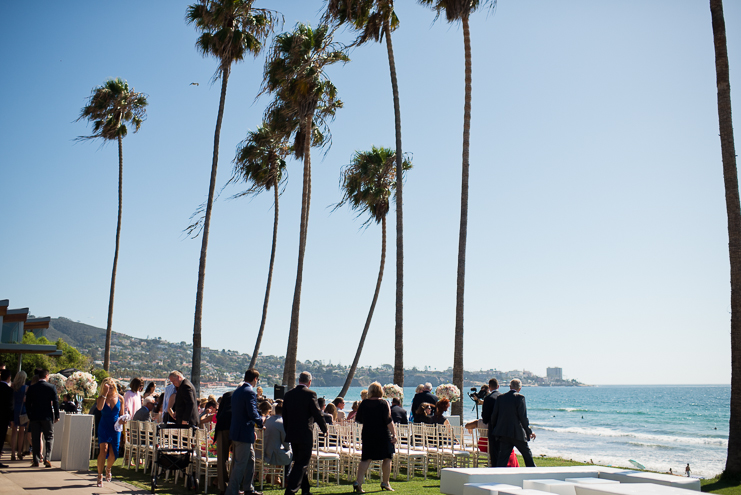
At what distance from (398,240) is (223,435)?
35.2ft

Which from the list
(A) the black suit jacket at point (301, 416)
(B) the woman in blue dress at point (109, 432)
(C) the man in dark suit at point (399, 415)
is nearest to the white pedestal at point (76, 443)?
(B) the woman in blue dress at point (109, 432)

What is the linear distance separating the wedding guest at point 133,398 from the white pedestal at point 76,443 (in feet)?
2.70

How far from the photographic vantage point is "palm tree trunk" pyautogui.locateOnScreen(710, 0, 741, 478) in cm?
1010

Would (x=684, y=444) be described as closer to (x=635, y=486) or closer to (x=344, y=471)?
(x=344, y=471)

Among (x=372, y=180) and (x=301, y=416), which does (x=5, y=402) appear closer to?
(x=301, y=416)

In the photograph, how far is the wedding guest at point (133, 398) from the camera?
448 inches

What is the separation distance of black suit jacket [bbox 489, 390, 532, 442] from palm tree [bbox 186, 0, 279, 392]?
12.1 m

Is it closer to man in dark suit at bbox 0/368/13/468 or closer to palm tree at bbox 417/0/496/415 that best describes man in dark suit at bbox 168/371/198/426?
man in dark suit at bbox 0/368/13/468

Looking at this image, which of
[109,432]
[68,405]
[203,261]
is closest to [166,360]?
[203,261]

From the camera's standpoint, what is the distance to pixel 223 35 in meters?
19.9

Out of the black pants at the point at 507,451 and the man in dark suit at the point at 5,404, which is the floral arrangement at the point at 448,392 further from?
the man in dark suit at the point at 5,404

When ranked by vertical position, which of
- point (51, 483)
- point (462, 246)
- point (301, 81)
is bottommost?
point (51, 483)

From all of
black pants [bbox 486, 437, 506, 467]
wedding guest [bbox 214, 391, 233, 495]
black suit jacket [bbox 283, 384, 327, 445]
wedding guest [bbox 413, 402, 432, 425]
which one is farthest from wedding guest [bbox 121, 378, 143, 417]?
black pants [bbox 486, 437, 506, 467]

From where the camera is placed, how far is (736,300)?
1047 cm
